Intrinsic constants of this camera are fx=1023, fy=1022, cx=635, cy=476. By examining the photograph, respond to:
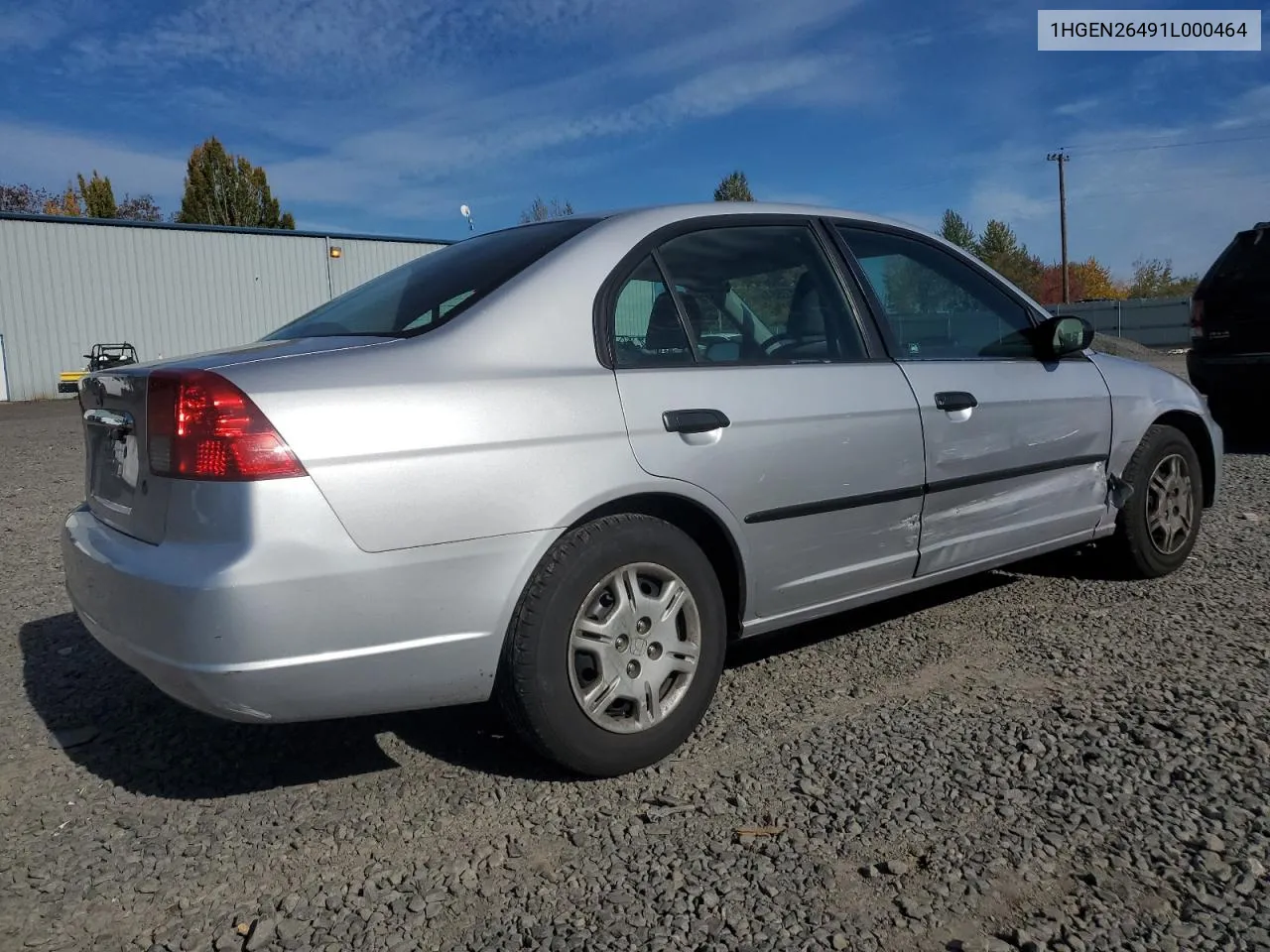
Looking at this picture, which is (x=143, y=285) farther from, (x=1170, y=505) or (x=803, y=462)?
(x=803, y=462)

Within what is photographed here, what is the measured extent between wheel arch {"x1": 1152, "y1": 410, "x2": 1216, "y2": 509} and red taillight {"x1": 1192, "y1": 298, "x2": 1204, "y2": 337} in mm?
4564

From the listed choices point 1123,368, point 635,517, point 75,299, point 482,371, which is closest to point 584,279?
point 482,371

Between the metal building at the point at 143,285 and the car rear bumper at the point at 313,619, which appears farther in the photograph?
the metal building at the point at 143,285

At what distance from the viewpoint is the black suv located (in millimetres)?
8250

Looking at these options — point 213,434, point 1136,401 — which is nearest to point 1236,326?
point 1136,401

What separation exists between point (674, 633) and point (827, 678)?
89 centimetres

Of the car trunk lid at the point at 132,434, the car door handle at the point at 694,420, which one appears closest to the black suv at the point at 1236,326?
the car door handle at the point at 694,420

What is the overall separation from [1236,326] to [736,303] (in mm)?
6933

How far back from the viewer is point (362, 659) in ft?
7.84

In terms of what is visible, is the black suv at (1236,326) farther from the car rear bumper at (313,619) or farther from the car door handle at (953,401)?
the car rear bumper at (313,619)

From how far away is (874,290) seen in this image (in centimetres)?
361

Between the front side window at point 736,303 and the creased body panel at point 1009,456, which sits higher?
the front side window at point 736,303

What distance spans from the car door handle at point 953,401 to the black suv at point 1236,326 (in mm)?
6003

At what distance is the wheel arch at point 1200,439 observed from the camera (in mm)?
4602
